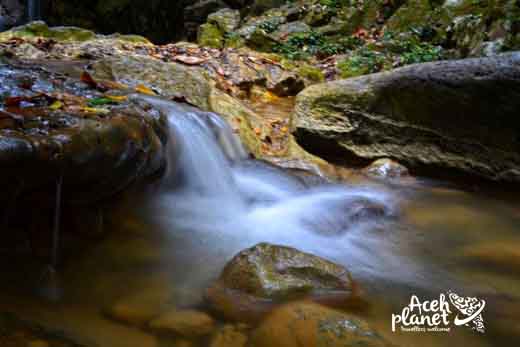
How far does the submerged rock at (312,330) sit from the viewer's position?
1.75m

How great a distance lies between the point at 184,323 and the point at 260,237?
1.24 m

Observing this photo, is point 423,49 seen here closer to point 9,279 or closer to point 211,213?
point 211,213

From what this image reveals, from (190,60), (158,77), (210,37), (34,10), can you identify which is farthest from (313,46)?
(34,10)

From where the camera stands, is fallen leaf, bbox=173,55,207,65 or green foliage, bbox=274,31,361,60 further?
green foliage, bbox=274,31,361,60

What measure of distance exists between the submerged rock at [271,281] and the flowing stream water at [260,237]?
16cm

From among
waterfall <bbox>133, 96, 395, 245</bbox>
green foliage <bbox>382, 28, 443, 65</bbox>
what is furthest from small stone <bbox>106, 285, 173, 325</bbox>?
green foliage <bbox>382, 28, 443, 65</bbox>

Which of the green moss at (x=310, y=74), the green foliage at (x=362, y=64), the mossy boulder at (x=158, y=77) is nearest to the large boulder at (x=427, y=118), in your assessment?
the mossy boulder at (x=158, y=77)

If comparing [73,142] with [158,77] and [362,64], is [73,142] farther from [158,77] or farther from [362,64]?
[362,64]

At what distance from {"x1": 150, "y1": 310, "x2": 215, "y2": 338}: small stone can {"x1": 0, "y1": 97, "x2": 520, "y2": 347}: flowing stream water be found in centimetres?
9

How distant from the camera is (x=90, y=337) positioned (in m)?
1.78

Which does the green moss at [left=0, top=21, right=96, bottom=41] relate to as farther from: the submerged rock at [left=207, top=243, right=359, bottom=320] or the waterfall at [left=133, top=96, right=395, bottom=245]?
the submerged rock at [left=207, top=243, right=359, bottom=320]

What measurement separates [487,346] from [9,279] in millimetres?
2417

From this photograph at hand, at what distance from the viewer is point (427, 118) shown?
4.45m

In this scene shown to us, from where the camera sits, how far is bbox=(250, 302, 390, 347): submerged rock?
1750 mm
